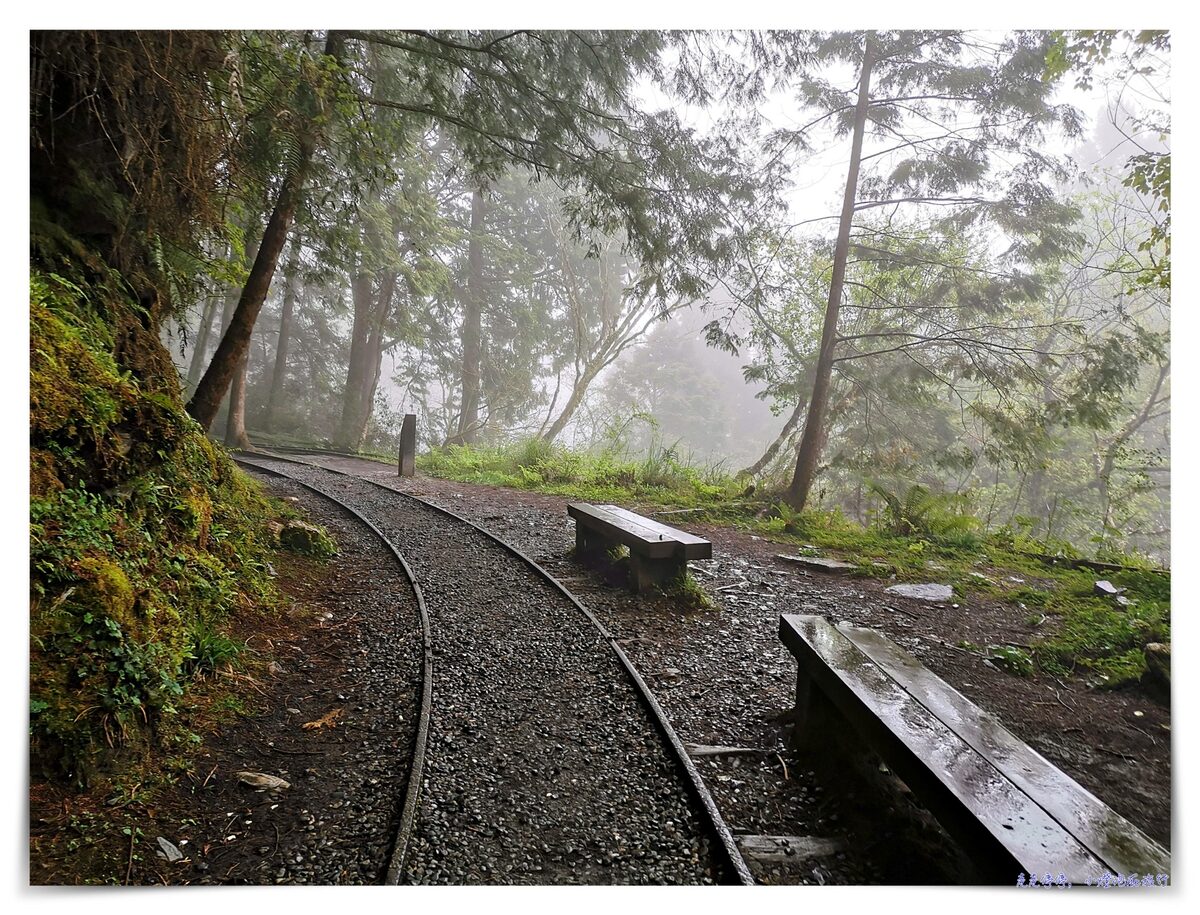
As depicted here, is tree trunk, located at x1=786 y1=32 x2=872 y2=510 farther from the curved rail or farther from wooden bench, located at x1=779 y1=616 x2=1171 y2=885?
wooden bench, located at x1=779 y1=616 x2=1171 y2=885

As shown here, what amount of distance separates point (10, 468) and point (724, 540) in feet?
19.5

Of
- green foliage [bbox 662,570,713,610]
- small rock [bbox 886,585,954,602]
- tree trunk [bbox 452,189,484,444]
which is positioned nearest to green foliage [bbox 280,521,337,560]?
green foliage [bbox 662,570,713,610]

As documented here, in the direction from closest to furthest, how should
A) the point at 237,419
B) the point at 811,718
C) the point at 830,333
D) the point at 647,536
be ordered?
the point at 811,718 → the point at 647,536 → the point at 830,333 → the point at 237,419

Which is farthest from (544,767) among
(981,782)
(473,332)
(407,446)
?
(473,332)

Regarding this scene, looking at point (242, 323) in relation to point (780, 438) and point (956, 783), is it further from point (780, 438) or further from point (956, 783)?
point (780, 438)

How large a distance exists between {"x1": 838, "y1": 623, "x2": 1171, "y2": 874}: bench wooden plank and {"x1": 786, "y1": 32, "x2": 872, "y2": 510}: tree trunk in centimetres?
610

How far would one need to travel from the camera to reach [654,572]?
14.7ft

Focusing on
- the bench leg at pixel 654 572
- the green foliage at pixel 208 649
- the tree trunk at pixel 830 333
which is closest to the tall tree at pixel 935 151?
the tree trunk at pixel 830 333

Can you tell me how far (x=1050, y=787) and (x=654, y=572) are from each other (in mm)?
3074

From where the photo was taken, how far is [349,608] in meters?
3.86

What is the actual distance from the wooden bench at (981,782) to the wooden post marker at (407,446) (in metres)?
9.29

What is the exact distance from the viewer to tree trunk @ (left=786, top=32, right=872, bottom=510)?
23.2 ft

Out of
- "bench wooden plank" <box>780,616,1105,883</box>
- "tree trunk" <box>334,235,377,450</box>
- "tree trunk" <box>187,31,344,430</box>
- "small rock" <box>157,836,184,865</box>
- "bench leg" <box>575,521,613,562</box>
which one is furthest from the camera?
"tree trunk" <box>334,235,377,450</box>

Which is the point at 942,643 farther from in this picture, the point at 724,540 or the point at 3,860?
the point at 3,860
